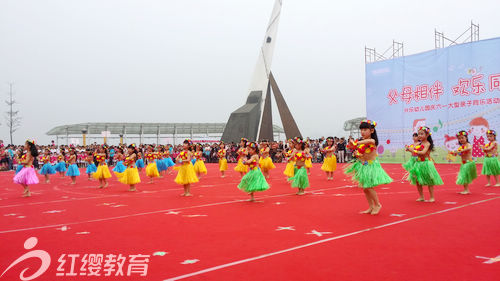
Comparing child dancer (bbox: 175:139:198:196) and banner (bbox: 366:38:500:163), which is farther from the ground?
banner (bbox: 366:38:500:163)

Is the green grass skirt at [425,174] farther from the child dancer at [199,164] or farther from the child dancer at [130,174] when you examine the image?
the child dancer at [199,164]

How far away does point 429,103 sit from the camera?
22.2m

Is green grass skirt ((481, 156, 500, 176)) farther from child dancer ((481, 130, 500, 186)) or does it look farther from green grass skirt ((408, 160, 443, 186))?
green grass skirt ((408, 160, 443, 186))

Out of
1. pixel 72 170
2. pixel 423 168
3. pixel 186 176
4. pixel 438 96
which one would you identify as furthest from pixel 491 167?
pixel 72 170

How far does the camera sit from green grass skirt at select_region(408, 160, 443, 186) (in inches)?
323

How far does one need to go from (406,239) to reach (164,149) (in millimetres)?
15969

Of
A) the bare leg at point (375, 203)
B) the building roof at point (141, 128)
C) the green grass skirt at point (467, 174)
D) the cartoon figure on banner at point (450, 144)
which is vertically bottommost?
the bare leg at point (375, 203)

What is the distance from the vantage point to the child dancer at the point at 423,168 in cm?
823

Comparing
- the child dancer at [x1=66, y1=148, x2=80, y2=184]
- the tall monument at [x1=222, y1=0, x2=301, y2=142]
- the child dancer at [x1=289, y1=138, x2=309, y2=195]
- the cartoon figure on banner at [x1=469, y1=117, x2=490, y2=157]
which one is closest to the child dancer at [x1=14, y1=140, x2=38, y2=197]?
the child dancer at [x1=66, y1=148, x2=80, y2=184]

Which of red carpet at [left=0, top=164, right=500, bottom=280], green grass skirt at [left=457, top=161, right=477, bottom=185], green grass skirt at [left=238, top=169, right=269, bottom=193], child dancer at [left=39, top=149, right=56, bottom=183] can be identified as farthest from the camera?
child dancer at [left=39, top=149, right=56, bottom=183]

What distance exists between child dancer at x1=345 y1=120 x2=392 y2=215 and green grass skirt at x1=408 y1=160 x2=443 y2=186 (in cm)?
167

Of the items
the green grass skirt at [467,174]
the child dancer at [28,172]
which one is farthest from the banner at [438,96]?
the child dancer at [28,172]

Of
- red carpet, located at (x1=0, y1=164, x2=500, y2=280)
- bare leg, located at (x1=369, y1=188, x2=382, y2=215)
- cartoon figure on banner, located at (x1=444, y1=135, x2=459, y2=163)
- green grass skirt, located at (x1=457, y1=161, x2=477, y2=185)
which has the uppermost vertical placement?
cartoon figure on banner, located at (x1=444, y1=135, x2=459, y2=163)

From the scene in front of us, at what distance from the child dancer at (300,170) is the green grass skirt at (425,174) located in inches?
104
